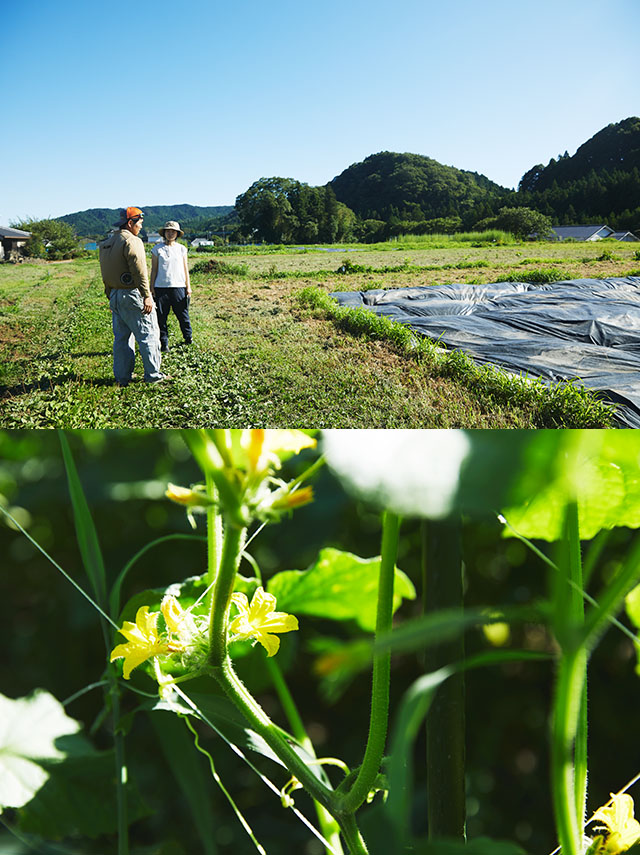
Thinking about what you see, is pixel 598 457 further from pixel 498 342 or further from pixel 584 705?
pixel 498 342

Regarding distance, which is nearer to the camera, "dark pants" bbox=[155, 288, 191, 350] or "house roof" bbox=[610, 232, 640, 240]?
"dark pants" bbox=[155, 288, 191, 350]

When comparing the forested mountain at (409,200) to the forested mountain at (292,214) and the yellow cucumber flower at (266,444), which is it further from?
the yellow cucumber flower at (266,444)

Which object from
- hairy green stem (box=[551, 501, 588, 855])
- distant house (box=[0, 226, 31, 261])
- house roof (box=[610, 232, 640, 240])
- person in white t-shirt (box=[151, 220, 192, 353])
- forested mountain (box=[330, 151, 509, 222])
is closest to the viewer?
hairy green stem (box=[551, 501, 588, 855])

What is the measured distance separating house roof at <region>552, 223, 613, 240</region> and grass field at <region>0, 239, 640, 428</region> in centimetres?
4

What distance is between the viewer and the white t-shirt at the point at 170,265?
1652mm

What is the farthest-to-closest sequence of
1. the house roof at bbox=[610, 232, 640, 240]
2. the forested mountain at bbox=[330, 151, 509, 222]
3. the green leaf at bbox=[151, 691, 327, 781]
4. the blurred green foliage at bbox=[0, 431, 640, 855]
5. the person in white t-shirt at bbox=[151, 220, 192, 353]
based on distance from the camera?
the house roof at bbox=[610, 232, 640, 240], the person in white t-shirt at bbox=[151, 220, 192, 353], the forested mountain at bbox=[330, 151, 509, 222], the blurred green foliage at bbox=[0, 431, 640, 855], the green leaf at bbox=[151, 691, 327, 781]

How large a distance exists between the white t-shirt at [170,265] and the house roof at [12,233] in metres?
0.38

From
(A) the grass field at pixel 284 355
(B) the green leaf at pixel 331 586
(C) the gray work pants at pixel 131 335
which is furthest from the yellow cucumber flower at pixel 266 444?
(C) the gray work pants at pixel 131 335

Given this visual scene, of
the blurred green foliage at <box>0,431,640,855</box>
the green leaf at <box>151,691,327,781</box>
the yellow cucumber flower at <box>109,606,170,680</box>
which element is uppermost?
the yellow cucumber flower at <box>109,606,170,680</box>

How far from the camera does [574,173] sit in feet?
5.35

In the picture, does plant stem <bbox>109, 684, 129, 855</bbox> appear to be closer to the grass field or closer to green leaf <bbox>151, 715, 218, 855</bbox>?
green leaf <bbox>151, 715, 218, 855</bbox>

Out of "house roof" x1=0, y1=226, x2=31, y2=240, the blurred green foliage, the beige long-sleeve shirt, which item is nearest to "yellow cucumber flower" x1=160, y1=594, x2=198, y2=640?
the blurred green foliage

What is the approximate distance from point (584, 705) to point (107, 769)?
20cm

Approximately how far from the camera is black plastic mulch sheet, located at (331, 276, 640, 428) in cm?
172
